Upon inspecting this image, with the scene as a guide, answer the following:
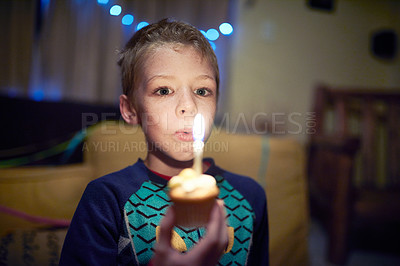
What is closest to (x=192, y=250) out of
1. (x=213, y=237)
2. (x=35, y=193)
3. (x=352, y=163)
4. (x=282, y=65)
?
(x=213, y=237)

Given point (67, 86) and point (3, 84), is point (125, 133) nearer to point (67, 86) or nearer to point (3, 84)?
point (67, 86)

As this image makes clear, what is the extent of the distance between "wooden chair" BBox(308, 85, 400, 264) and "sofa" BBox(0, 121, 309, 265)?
0.58 meters

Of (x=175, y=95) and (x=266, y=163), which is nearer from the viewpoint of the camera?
(x=175, y=95)

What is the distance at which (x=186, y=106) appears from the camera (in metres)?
0.39

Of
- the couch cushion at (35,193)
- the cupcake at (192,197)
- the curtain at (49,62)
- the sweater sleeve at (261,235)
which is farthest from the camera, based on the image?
the curtain at (49,62)

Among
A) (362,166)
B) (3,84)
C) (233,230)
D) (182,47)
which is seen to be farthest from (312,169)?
(3,84)

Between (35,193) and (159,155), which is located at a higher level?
(159,155)

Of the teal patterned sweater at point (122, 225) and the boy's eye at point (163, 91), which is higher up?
the boy's eye at point (163, 91)

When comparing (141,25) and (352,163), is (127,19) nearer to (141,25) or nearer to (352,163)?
(141,25)

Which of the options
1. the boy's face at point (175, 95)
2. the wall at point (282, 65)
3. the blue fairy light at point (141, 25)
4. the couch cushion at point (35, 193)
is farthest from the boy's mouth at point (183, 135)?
the wall at point (282, 65)

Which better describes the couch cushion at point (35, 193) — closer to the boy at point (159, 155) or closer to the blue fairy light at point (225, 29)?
the boy at point (159, 155)

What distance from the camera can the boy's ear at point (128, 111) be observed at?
480 millimetres

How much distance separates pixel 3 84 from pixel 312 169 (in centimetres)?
218

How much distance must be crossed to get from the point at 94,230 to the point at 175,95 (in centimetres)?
27
